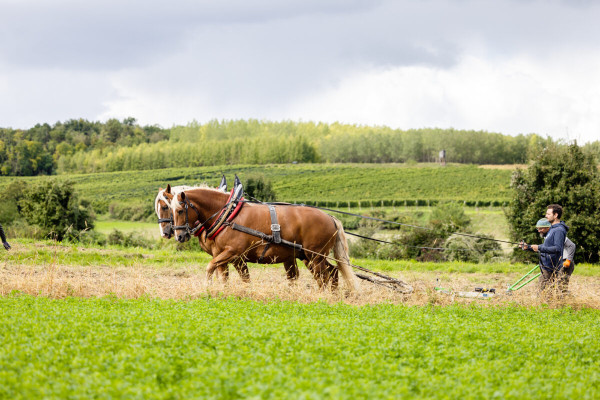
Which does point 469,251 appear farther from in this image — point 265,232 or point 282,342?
point 282,342

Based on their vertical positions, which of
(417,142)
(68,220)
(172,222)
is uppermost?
(417,142)

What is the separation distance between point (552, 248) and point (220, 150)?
318ft

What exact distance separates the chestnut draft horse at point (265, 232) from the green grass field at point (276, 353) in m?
1.89

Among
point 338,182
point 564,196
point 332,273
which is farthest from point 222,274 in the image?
Result: point 338,182

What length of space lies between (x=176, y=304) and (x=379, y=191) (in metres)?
55.8

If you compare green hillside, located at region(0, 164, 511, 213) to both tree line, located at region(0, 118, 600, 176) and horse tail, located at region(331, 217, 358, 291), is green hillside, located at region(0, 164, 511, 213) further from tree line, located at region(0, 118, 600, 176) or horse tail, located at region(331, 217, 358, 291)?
horse tail, located at region(331, 217, 358, 291)

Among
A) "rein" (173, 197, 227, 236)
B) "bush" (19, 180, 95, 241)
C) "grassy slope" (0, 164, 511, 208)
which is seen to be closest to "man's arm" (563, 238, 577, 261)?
"rein" (173, 197, 227, 236)

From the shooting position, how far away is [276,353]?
5484mm

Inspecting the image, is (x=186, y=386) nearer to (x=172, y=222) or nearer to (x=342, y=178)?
(x=172, y=222)

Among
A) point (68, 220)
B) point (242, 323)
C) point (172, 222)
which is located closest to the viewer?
point (242, 323)

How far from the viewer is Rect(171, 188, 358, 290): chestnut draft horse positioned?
9.73 metres

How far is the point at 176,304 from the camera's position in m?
7.88

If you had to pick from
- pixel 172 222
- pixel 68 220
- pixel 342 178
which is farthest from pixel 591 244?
pixel 342 178

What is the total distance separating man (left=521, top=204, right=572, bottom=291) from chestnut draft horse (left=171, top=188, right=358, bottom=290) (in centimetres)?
334
